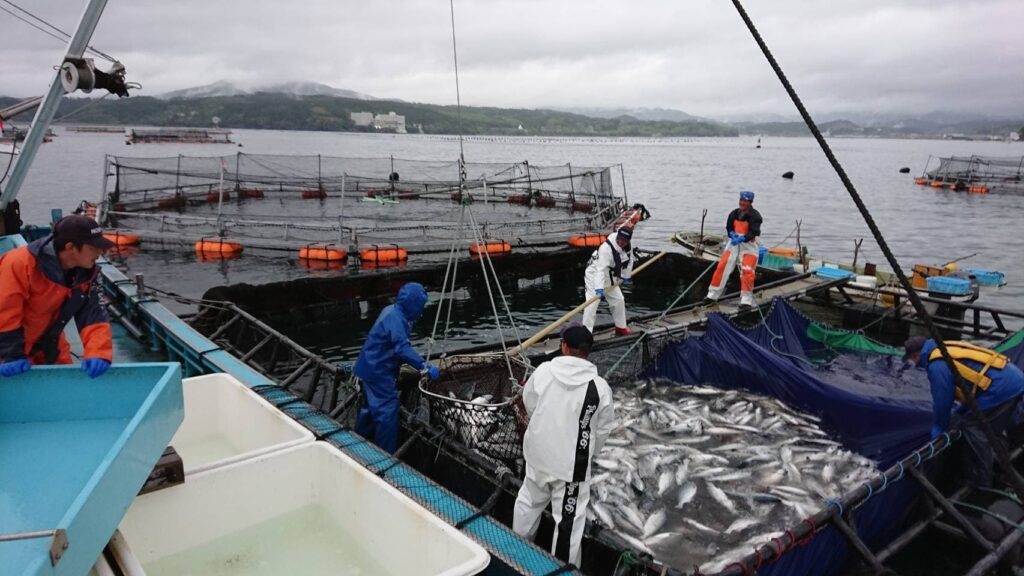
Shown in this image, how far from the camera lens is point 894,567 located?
706cm

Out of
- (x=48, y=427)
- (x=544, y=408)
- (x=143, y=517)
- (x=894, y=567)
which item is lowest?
(x=894, y=567)

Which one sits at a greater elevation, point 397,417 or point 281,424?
point 281,424

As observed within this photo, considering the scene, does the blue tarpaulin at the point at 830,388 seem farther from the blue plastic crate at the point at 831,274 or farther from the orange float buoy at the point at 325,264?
the orange float buoy at the point at 325,264

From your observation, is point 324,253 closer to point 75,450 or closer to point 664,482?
point 664,482

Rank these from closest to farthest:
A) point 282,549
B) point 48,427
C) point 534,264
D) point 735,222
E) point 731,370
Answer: point 48,427
point 282,549
point 731,370
point 735,222
point 534,264

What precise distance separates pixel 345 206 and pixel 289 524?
28.2 m

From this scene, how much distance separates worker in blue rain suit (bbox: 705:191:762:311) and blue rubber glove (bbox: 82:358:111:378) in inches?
420

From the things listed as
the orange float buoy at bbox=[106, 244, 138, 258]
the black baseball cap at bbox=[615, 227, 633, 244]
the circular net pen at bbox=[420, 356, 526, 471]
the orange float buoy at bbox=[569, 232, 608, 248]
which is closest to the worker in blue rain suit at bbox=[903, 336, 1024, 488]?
the circular net pen at bbox=[420, 356, 526, 471]

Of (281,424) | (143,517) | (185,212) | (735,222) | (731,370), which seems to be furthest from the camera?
(185,212)

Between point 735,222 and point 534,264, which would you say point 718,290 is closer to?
point 735,222

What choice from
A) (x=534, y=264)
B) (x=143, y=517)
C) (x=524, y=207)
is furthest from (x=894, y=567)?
(x=524, y=207)

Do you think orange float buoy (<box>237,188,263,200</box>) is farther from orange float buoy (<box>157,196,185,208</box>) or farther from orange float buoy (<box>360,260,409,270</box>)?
orange float buoy (<box>360,260,409,270</box>)

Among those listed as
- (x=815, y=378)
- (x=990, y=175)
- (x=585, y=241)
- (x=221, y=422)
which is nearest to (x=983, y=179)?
(x=990, y=175)

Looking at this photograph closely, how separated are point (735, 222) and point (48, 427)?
11.3 metres
